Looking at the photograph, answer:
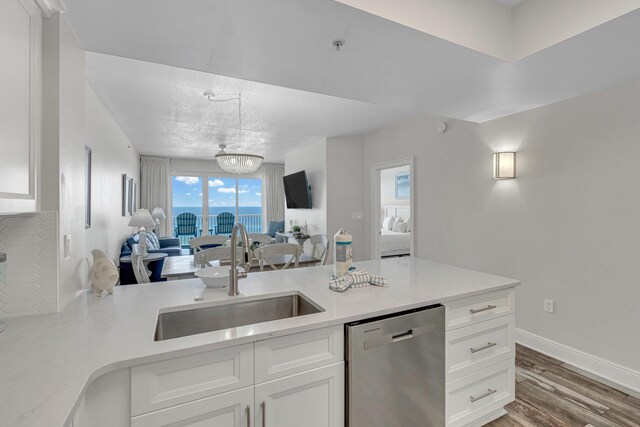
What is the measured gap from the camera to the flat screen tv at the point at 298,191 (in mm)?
5520

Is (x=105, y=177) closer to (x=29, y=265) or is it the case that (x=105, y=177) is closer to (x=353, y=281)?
(x=29, y=265)

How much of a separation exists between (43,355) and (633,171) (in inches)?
133

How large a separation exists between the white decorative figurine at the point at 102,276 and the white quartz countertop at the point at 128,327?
0.18ft

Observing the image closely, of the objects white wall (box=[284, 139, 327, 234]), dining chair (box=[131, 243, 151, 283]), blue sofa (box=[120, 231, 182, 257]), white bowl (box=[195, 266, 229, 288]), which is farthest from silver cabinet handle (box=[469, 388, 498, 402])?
blue sofa (box=[120, 231, 182, 257])

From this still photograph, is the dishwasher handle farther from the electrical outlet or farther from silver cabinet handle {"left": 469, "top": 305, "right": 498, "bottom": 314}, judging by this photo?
the electrical outlet

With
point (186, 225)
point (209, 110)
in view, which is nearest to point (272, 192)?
point (186, 225)

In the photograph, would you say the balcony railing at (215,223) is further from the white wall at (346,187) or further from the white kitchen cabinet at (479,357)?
the white kitchen cabinet at (479,357)

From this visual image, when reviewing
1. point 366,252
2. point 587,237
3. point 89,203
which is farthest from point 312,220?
point 587,237

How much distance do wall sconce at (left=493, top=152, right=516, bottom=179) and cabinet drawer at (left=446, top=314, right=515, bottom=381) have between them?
158cm

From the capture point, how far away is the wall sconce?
2760 millimetres

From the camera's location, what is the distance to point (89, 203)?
2.62 m

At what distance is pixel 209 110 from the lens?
3.47 meters

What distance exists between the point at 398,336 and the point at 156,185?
6964 millimetres

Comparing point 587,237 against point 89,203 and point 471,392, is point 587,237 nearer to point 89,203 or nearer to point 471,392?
point 471,392
